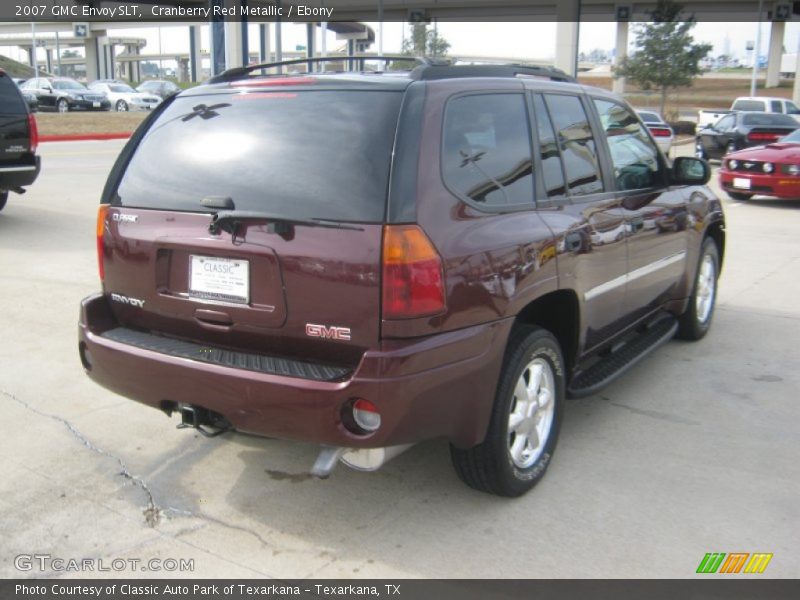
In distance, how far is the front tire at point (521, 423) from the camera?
3.47 metres

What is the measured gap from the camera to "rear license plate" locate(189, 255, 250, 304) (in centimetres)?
329

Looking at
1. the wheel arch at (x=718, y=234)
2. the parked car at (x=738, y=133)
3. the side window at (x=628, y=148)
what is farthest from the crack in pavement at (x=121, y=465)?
the parked car at (x=738, y=133)

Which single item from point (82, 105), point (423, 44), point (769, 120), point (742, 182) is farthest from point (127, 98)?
point (742, 182)

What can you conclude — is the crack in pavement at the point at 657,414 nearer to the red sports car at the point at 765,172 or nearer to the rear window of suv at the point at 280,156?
the rear window of suv at the point at 280,156

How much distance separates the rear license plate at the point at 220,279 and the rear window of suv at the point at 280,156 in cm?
22

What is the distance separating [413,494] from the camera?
3.78m

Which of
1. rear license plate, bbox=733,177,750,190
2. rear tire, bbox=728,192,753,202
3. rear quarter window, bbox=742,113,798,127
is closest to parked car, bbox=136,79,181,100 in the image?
rear quarter window, bbox=742,113,798,127

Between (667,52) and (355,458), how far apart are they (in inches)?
1776

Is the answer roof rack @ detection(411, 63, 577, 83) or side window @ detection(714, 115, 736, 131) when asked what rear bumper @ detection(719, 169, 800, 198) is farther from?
roof rack @ detection(411, 63, 577, 83)

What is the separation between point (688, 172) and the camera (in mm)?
5371

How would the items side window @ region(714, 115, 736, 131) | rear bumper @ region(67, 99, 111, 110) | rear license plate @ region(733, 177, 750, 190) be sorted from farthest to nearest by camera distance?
1. rear bumper @ region(67, 99, 111, 110)
2. side window @ region(714, 115, 736, 131)
3. rear license plate @ region(733, 177, 750, 190)

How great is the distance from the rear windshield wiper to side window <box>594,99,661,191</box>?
2.16 m

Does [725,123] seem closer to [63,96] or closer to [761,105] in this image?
[761,105]
